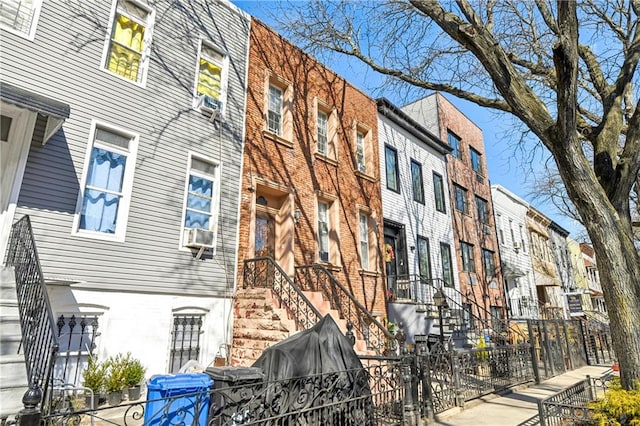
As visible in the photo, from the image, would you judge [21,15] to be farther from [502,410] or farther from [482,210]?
[482,210]

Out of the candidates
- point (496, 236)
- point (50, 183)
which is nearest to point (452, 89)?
point (50, 183)

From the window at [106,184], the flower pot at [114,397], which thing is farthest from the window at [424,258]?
the flower pot at [114,397]

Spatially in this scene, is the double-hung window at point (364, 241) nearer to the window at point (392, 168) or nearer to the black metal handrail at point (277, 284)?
the window at point (392, 168)

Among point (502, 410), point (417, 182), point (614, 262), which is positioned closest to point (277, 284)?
point (502, 410)

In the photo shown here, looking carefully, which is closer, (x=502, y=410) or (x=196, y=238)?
(x=502, y=410)

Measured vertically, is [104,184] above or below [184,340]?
above

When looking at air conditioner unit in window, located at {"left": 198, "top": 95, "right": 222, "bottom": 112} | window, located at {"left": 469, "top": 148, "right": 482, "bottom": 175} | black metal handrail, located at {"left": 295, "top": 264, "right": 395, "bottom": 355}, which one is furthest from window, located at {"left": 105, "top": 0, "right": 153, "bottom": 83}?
window, located at {"left": 469, "top": 148, "right": 482, "bottom": 175}

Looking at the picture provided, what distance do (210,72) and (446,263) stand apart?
1287 centimetres

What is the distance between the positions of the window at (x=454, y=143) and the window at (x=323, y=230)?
37.0 ft

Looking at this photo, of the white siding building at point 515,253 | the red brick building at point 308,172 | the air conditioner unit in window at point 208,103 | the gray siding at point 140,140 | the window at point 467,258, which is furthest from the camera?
the white siding building at point 515,253

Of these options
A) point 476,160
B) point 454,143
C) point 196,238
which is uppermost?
point 454,143

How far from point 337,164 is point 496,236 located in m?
14.6

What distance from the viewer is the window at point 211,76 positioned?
28.7 ft

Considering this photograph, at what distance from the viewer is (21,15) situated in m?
6.20
